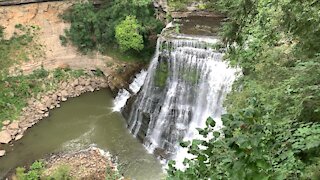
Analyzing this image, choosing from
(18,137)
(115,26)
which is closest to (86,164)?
(18,137)

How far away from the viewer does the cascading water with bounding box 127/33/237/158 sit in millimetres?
13383

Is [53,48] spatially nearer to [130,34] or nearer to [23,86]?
[23,86]

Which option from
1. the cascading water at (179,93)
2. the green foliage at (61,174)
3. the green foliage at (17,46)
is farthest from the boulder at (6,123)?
the cascading water at (179,93)

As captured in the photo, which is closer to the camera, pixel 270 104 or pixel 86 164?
pixel 270 104

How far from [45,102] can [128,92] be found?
3.47 m

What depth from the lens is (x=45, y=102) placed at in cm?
1653

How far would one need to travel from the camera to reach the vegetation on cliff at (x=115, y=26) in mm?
16344

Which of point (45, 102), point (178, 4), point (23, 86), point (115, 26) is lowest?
point (45, 102)

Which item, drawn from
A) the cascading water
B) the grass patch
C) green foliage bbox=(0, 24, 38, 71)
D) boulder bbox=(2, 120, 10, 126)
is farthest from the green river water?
green foliage bbox=(0, 24, 38, 71)

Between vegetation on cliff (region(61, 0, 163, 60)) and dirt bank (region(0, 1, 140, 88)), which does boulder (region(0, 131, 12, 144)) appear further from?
vegetation on cliff (region(61, 0, 163, 60))

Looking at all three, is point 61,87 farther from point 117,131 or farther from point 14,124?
point 117,131

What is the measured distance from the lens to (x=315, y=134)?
11.8 feet

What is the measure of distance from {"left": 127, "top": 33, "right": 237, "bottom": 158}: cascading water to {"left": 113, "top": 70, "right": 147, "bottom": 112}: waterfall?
1.27 metres

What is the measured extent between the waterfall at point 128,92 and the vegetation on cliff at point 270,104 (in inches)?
324
